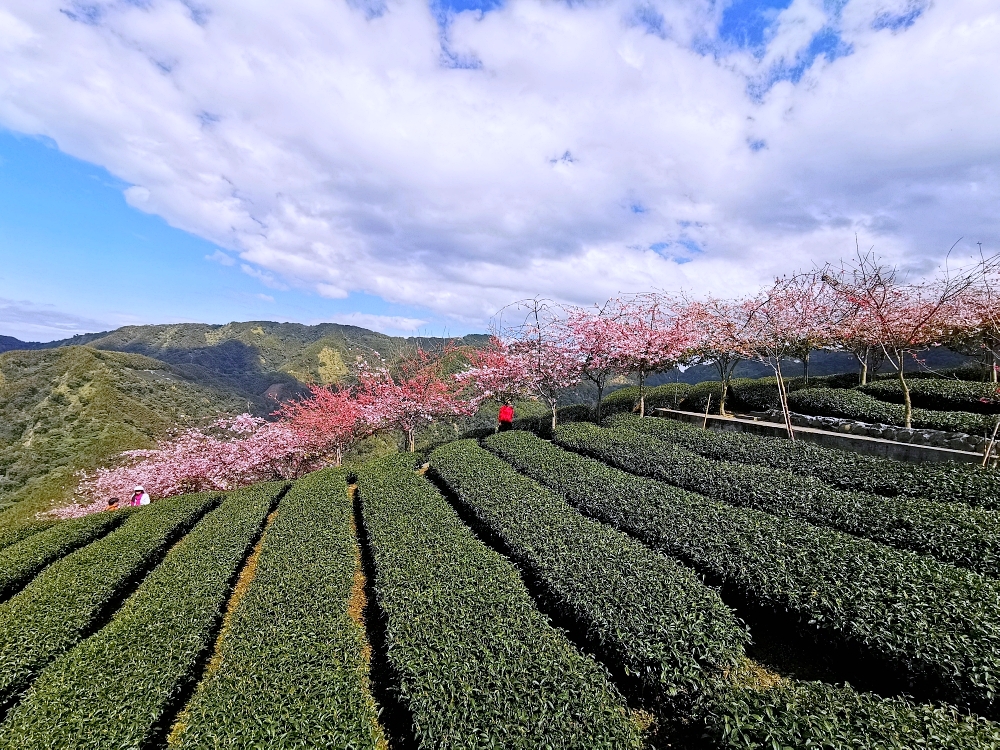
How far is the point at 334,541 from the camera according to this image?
8141 millimetres

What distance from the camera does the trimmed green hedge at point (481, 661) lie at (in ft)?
11.5

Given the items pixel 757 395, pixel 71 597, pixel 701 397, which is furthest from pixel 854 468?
pixel 71 597

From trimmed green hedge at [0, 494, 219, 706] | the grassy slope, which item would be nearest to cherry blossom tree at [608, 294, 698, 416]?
trimmed green hedge at [0, 494, 219, 706]

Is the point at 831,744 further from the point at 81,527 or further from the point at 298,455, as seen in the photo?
the point at 298,455

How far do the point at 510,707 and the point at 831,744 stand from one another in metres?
2.32

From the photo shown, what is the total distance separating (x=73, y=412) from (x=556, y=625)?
4295cm

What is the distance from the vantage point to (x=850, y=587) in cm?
478

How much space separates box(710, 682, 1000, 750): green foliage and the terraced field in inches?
0.8

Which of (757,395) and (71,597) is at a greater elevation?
(757,395)

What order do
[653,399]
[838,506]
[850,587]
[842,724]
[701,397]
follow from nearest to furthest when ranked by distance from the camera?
[842,724]
[850,587]
[838,506]
[701,397]
[653,399]

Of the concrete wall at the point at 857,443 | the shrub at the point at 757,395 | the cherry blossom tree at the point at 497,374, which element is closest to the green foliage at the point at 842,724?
the concrete wall at the point at 857,443

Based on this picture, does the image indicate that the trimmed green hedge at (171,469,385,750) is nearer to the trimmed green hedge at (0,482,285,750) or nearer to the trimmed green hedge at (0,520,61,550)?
the trimmed green hedge at (0,482,285,750)

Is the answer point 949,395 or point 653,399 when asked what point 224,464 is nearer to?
point 653,399

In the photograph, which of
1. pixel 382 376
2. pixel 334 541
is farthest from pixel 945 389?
pixel 382 376
